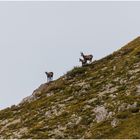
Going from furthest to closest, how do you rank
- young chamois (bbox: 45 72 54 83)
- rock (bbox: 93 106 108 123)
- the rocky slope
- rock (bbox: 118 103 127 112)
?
young chamois (bbox: 45 72 54 83), rock (bbox: 93 106 108 123), rock (bbox: 118 103 127 112), the rocky slope

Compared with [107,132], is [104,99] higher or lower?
higher

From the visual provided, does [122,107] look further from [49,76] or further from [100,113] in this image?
[49,76]

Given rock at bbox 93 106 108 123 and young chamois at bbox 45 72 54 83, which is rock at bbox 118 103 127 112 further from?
young chamois at bbox 45 72 54 83

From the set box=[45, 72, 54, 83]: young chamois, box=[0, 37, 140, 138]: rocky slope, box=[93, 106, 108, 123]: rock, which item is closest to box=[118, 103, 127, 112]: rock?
box=[0, 37, 140, 138]: rocky slope

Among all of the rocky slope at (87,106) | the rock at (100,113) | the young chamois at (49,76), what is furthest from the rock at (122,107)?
the young chamois at (49,76)

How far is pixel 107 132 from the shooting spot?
3959cm

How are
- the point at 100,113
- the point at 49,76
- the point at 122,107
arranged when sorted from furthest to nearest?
the point at 49,76, the point at 100,113, the point at 122,107

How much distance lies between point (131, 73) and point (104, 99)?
6.40 m

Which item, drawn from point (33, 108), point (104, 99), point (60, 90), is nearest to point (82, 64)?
point (60, 90)

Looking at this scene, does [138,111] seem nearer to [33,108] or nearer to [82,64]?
[33,108]

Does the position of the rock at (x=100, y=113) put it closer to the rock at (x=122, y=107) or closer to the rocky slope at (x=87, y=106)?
the rocky slope at (x=87, y=106)

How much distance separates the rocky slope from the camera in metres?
41.5

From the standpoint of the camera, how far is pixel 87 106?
155ft

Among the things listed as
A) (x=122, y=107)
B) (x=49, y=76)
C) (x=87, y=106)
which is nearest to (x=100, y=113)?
(x=122, y=107)
